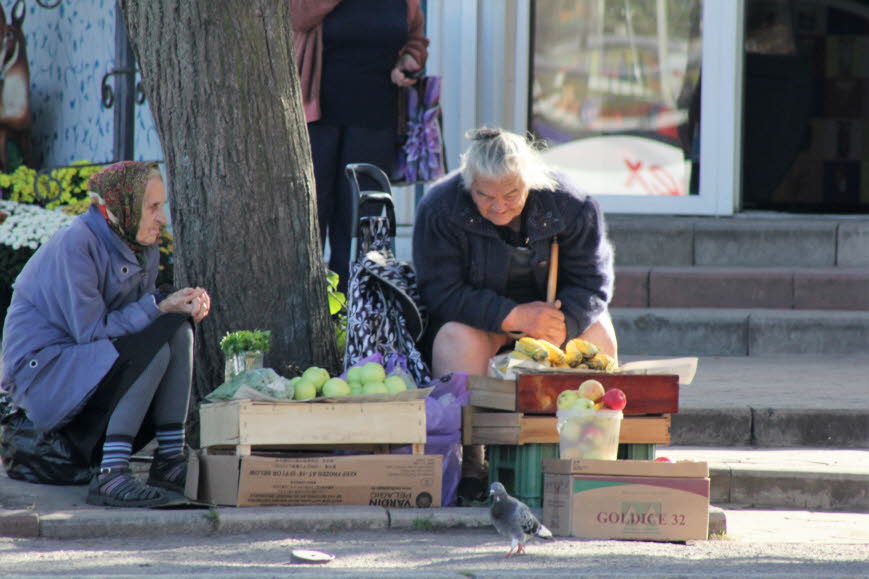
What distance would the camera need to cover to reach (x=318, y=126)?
6.98 m

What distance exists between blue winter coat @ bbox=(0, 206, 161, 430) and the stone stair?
353 cm

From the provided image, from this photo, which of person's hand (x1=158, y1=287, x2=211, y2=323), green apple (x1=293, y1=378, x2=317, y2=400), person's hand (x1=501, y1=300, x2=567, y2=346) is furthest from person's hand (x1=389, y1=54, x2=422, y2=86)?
green apple (x1=293, y1=378, x2=317, y2=400)

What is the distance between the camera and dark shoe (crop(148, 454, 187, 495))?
511 cm

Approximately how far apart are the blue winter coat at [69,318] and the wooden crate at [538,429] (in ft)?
4.14

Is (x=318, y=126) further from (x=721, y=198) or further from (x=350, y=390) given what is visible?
(x=721, y=198)

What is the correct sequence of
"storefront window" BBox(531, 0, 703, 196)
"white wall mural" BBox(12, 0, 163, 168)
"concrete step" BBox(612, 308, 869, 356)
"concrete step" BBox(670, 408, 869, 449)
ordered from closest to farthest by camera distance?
"concrete step" BBox(670, 408, 869, 449)
"concrete step" BBox(612, 308, 869, 356)
"storefront window" BBox(531, 0, 703, 196)
"white wall mural" BBox(12, 0, 163, 168)

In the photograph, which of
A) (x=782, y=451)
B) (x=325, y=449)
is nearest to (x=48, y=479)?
(x=325, y=449)

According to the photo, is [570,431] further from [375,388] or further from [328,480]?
[328,480]

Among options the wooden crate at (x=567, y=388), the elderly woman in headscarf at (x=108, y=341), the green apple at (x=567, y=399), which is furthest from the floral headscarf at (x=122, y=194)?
the green apple at (x=567, y=399)

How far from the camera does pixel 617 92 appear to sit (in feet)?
30.9

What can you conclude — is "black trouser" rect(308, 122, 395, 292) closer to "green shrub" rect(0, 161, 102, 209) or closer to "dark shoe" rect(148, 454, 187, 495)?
"dark shoe" rect(148, 454, 187, 495)

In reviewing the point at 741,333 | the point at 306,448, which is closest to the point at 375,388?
the point at 306,448

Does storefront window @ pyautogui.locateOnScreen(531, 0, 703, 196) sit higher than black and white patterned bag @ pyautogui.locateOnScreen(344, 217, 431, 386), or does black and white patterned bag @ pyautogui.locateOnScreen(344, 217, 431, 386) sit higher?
storefront window @ pyautogui.locateOnScreen(531, 0, 703, 196)

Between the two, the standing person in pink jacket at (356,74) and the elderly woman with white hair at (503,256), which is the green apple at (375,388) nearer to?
the elderly woman with white hair at (503,256)
